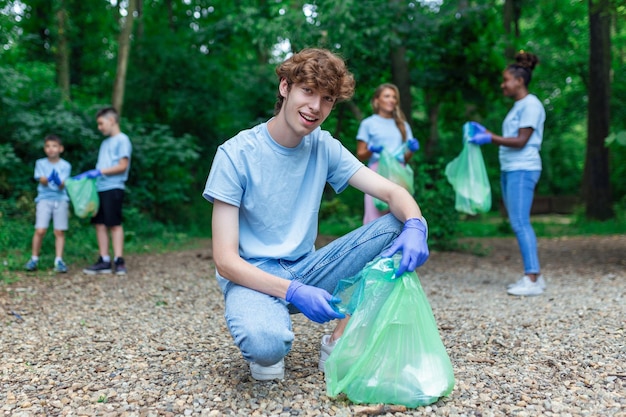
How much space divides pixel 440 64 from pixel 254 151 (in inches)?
254

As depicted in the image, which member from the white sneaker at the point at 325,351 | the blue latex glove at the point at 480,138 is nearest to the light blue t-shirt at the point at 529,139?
the blue latex glove at the point at 480,138

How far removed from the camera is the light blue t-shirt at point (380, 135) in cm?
471

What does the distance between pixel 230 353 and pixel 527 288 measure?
7.92ft

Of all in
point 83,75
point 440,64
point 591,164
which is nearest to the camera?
point 440,64

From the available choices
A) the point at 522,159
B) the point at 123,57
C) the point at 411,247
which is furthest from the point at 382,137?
the point at 123,57

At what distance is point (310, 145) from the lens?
2377mm

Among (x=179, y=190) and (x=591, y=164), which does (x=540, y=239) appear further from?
(x=179, y=190)

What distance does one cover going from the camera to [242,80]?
10.9 m

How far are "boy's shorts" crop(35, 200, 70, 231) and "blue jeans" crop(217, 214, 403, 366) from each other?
340 centimetres

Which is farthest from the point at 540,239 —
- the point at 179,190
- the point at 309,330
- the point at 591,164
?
the point at 309,330

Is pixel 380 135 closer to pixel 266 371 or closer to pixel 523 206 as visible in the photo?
pixel 523 206

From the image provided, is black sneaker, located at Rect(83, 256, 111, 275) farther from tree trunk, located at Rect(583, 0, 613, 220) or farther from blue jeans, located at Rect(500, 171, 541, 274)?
tree trunk, located at Rect(583, 0, 613, 220)

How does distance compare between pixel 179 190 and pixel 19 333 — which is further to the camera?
pixel 179 190

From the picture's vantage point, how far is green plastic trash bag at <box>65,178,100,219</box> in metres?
4.95
